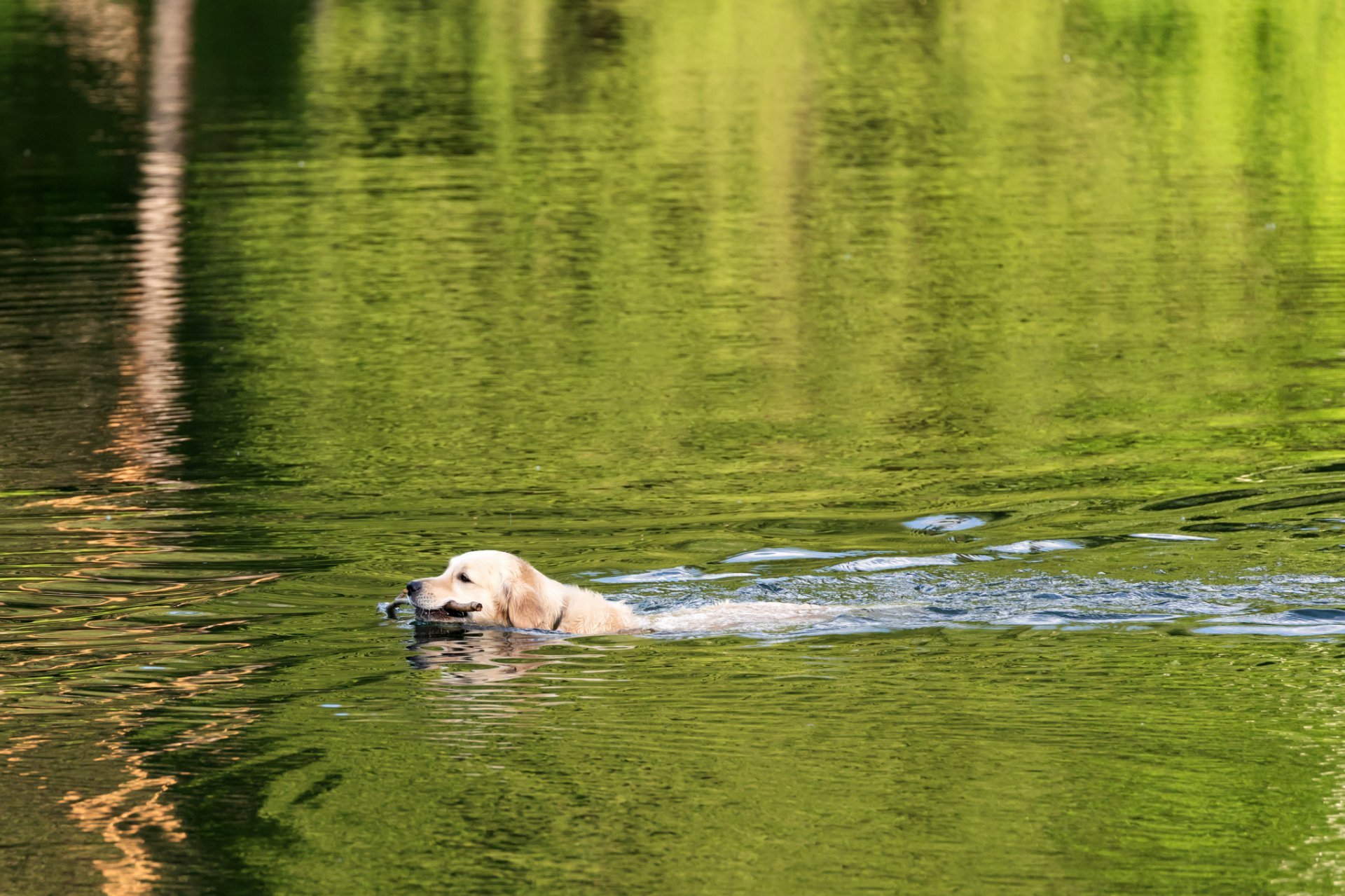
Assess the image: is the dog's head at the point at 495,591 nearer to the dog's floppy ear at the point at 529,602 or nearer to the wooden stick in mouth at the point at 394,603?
the dog's floppy ear at the point at 529,602

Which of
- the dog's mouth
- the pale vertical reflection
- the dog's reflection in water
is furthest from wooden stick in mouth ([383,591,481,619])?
the pale vertical reflection

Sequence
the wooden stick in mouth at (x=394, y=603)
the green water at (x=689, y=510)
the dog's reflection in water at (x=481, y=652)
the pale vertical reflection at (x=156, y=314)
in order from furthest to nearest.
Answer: the pale vertical reflection at (x=156, y=314)
the wooden stick in mouth at (x=394, y=603)
the dog's reflection in water at (x=481, y=652)
the green water at (x=689, y=510)

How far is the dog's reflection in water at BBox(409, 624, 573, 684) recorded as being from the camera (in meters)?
11.0

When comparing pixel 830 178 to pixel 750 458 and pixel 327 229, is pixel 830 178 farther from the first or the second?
pixel 750 458

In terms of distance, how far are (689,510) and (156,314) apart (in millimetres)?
10514

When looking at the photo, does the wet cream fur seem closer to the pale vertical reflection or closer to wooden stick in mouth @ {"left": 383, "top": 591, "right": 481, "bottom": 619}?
wooden stick in mouth @ {"left": 383, "top": 591, "right": 481, "bottom": 619}

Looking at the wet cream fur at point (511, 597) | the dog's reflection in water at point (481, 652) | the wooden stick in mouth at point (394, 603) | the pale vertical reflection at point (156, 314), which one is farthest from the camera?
the pale vertical reflection at point (156, 314)

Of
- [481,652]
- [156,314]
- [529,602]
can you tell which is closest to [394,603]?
[481,652]

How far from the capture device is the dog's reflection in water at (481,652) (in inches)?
431

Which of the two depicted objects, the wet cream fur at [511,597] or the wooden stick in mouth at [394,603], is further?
the wooden stick in mouth at [394,603]

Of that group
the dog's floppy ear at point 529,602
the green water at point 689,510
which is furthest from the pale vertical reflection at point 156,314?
the dog's floppy ear at point 529,602

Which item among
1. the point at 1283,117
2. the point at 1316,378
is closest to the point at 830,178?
the point at 1283,117

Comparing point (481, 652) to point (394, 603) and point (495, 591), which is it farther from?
point (394, 603)

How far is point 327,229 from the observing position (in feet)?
90.2
